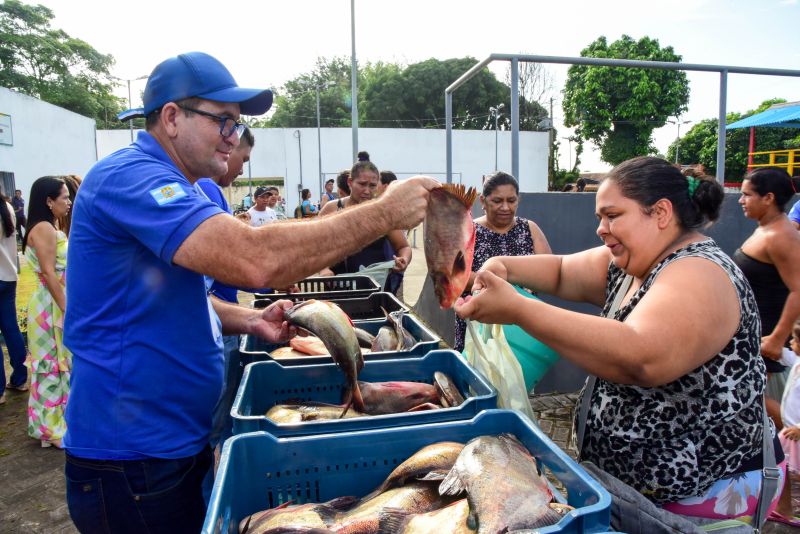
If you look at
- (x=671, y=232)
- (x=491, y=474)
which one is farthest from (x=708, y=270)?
(x=491, y=474)

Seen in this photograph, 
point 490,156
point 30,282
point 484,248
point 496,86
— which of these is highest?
point 496,86

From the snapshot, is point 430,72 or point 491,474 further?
point 430,72

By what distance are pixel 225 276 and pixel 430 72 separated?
2119 inches

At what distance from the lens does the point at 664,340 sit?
1518 mm

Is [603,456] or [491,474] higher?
[491,474]

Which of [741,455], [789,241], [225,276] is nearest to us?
[225,276]

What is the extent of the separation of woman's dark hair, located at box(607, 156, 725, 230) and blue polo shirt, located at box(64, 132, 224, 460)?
139cm

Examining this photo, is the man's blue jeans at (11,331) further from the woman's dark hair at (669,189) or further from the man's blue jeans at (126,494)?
the woman's dark hair at (669,189)

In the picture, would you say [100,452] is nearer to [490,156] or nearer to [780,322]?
[780,322]

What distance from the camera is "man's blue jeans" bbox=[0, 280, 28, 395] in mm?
5426

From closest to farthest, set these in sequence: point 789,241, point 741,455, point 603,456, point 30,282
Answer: point 741,455, point 603,456, point 789,241, point 30,282

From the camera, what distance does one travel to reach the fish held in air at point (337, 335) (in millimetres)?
2217

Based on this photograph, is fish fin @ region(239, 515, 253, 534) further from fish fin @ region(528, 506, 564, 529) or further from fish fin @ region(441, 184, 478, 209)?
fish fin @ region(441, 184, 478, 209)

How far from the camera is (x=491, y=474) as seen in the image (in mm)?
1438
